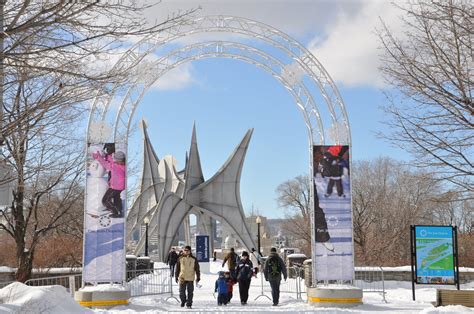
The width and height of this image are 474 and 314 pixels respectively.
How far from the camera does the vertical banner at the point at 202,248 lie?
1278 inches

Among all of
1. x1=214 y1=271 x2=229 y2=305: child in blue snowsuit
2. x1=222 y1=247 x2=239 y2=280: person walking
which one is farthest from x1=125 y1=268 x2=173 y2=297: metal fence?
x1=214 y1=271 x2=229 y2=305: child in blue snowsuit

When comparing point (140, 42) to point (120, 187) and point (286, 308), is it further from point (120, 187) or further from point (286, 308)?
point (286, 308)

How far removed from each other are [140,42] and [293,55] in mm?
4580

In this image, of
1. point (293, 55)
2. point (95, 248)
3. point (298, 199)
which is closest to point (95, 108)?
point (95, 248)

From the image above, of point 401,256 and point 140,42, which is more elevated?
point 140,42

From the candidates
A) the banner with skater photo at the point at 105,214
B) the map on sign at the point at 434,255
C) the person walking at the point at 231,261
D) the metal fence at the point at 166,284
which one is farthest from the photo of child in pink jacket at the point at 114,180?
the map on sign at the point at 434,255

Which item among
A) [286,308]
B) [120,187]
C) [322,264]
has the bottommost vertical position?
[286,308]

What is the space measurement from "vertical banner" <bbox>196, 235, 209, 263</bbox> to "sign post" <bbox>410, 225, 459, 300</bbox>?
17653mm

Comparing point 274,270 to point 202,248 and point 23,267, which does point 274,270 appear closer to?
point 23,267

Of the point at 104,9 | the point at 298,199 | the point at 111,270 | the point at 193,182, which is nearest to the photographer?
the point at 104,9

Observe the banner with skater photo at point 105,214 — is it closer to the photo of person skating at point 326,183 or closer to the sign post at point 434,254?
the photo of person skating at point 326,183

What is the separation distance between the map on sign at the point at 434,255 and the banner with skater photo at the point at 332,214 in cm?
180

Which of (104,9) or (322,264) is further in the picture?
(322,264)

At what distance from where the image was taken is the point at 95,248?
16531 millimetres
